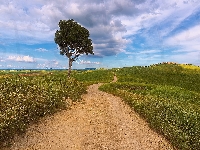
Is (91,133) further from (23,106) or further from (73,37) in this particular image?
(73,37)

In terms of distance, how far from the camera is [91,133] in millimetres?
16516

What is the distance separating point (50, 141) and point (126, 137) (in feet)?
16.5

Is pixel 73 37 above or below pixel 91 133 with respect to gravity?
above

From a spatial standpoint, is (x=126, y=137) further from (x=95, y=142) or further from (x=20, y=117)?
(x=20, y=117)

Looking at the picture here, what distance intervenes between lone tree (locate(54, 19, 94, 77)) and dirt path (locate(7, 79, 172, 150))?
3075cm

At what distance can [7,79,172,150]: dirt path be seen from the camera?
1438cm

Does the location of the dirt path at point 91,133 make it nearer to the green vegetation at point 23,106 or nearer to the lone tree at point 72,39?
the green vegetation at point 23,106

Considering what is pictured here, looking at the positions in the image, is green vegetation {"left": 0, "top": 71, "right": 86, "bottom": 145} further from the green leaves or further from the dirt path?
the green leaves

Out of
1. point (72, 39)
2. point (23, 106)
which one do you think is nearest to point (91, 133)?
point (23, 106)

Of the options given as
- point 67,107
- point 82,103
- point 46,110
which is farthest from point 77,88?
point 46,110

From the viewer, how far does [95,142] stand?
49.2 feet

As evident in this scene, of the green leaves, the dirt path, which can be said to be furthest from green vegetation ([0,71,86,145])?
the green leaves

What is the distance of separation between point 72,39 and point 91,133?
36.0 metres

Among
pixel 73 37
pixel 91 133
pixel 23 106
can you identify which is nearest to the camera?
pixel 91 133
